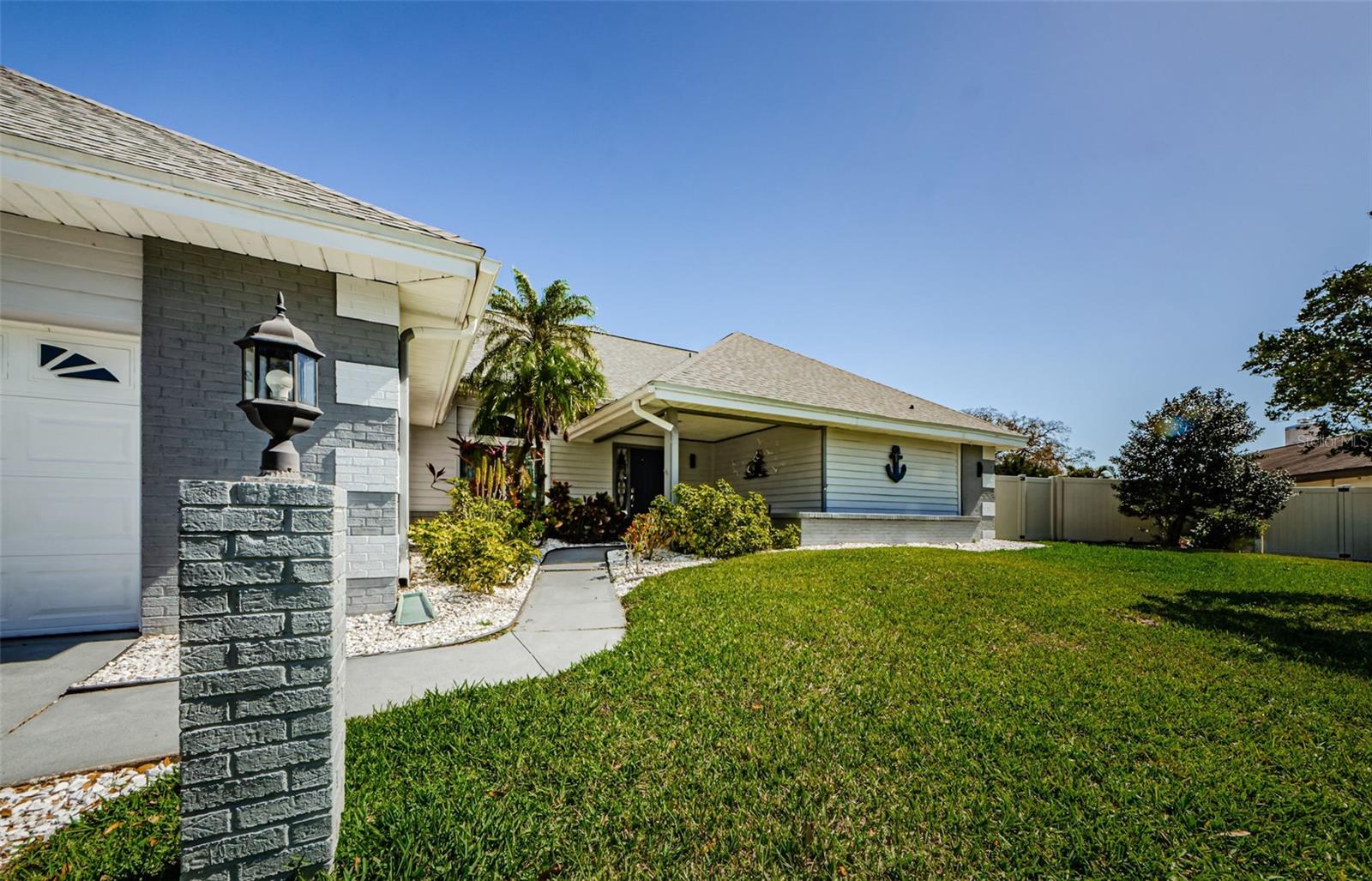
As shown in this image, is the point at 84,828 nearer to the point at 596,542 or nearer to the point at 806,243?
the point at 596,542

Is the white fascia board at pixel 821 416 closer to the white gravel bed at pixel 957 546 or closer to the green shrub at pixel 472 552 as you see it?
the white gravel bed at pixel 957 546

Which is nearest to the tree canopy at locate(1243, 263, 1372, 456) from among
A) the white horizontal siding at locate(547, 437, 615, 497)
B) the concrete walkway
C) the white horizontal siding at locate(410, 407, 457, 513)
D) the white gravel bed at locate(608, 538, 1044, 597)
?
the white gravel bed at locate(608, 538, 1044, 597)

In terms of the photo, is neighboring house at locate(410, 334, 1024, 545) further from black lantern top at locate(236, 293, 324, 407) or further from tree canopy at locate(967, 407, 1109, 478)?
tree canopy at locate(967, 407, 1109, 478)

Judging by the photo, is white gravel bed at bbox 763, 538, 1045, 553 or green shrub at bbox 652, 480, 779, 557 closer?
green shrub at bbox 652, 480, 779, 557

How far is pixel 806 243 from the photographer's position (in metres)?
9.65

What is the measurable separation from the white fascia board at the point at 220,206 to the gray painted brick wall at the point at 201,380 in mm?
604

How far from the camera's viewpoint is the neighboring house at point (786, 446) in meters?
9.65

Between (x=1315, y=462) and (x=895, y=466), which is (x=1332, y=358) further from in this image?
(x=1315, y=462)

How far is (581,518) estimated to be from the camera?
10672 millimetres

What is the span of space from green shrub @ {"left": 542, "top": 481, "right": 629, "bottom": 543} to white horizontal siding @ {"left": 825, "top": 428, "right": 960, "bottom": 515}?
4.56 metres

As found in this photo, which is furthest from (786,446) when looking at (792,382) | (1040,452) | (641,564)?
(1040,452)

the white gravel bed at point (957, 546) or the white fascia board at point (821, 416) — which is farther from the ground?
the white fascia board at point (821, 416)

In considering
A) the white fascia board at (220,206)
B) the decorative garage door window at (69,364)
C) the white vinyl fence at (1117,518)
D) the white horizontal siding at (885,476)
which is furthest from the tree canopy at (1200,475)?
the decorative garage door window at (69,364)

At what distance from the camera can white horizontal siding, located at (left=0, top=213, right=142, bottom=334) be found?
3826 millimetres
